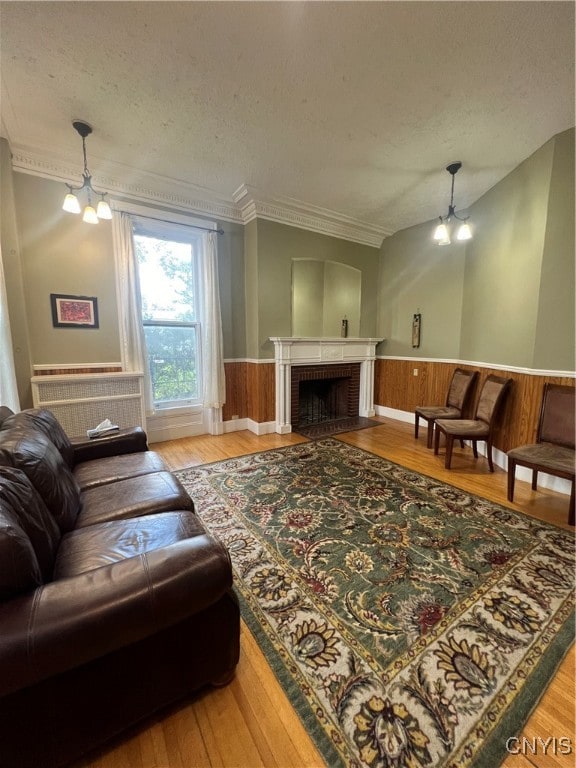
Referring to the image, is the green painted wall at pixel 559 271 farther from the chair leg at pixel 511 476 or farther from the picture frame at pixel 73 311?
the picture frame at pixel 73 311

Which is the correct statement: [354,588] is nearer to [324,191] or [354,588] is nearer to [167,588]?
[167,588]

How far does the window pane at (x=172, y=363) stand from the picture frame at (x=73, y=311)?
1.89ft

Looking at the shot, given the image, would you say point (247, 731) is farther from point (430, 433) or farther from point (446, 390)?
point (446, 390)

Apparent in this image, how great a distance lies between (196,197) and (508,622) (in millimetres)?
4589

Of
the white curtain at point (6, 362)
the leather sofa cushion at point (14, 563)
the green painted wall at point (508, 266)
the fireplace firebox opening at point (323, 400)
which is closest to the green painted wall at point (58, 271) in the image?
the white curtain at point (6, 362)

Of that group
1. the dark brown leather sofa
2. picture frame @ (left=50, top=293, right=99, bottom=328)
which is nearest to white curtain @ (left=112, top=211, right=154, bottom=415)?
picture frame @ (left=50, top=293, right=99, bottom=328)

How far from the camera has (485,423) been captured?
3156mm

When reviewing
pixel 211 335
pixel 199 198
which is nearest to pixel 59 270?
pixel 211 335

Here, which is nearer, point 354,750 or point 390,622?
point 354,750

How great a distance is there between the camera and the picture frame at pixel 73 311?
317 cm

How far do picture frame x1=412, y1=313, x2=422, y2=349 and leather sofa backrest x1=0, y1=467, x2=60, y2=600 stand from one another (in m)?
4.68

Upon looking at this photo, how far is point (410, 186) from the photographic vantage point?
3537 mm

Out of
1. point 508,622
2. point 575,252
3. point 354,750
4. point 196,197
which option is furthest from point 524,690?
point 196,197

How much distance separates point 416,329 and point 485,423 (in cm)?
199
